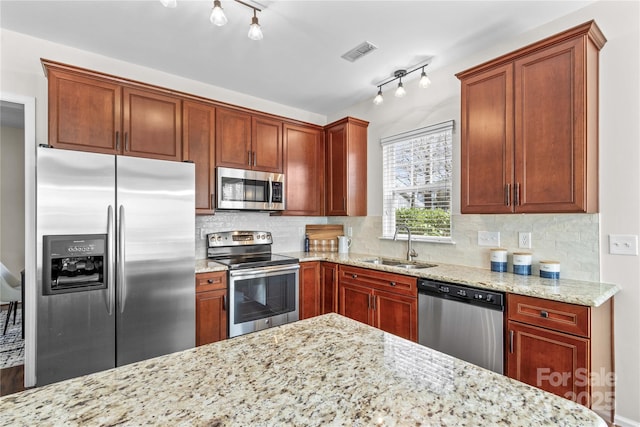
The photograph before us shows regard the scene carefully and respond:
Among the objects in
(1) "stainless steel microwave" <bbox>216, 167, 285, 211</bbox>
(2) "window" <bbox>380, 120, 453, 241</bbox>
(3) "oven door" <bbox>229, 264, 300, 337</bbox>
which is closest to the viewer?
(3) "oven door" <bbox>229, 264, 300, 337</bbox>

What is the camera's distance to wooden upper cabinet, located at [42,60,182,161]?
2363 mm

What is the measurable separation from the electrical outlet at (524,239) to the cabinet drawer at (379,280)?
0.86 m

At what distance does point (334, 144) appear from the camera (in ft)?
12.7

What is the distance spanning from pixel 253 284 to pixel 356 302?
3.29 ft

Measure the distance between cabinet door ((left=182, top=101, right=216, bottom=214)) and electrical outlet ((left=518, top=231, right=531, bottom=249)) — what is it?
2.71 metres

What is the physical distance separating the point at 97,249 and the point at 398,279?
225 centimetres

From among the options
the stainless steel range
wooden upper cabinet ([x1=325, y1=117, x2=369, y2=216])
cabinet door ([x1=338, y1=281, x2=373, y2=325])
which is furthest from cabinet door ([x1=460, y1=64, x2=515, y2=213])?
the stainless steel range

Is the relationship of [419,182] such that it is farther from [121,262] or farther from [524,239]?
Answer: [121,262]

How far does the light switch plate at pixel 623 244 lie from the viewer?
1.94 metres

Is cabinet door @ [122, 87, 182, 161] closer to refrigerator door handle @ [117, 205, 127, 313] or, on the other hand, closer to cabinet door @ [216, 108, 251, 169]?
cabinet door @ [216, 108, 251, 169]

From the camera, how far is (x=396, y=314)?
2.65 meters

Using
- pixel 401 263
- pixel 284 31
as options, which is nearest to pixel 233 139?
pixel 284 31

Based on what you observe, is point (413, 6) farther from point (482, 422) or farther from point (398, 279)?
point (482, 422)

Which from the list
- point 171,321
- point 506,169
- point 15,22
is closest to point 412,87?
point 506,169
